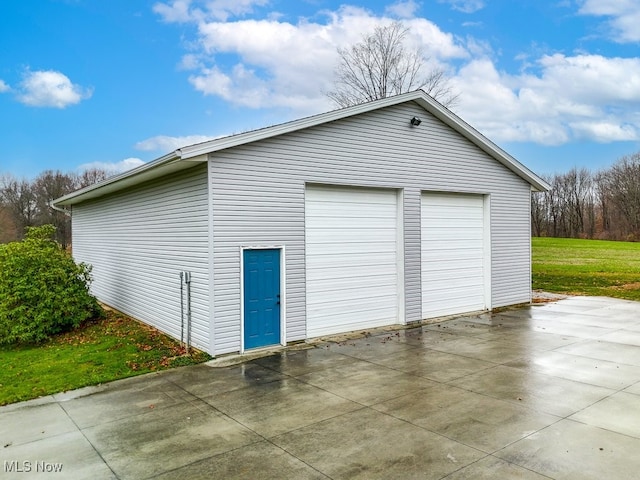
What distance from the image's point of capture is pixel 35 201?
128 feet

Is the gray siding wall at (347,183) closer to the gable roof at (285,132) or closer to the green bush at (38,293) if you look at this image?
the gable roof at (285,132)

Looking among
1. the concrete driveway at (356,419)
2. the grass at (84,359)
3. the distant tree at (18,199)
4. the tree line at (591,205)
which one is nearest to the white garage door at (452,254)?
the concrete driveway at (356,419)

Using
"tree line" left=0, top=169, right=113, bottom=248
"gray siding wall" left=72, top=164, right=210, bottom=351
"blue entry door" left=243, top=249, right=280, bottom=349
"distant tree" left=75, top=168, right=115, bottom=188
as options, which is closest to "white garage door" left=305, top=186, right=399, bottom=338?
"blue entry door" left=243, top=249, right=280, bottom=349

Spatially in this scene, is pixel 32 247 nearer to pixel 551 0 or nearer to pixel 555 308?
pixel 555 308

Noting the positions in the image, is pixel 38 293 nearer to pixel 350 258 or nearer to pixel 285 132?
pixel 285 132

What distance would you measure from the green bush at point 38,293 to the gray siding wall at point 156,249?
1.47 metres

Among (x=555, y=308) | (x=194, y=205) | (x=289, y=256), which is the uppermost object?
(x=194, y=205)

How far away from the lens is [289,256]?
29.4 ft

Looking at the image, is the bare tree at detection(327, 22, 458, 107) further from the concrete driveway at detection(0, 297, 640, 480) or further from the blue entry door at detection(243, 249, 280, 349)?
the concrete driveway at detection(0, 297, 640, 480)

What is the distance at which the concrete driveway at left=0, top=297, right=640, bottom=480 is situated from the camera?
410 cm

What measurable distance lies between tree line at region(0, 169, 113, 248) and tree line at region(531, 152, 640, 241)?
167ft

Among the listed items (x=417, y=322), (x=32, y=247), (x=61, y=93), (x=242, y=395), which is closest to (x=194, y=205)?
(x=242, y=395)

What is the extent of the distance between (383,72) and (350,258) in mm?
21234

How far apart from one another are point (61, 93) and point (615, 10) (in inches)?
1114
